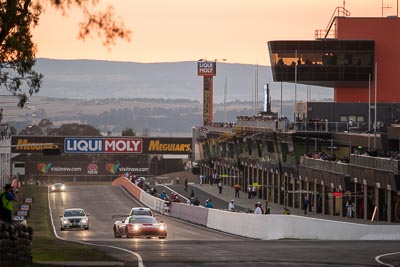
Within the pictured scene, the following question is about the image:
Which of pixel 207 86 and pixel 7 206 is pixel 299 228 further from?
pixel 207 86

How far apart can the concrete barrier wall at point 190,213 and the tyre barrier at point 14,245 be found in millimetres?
35456

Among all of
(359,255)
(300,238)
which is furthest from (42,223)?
(359,255)

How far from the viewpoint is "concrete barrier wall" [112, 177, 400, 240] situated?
4278 cm

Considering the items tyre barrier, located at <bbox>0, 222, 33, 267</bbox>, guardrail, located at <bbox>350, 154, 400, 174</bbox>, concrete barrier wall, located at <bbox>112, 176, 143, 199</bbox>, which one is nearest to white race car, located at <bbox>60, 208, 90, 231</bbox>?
guardrail, located at <bbox>350, 154, 400, 174</bbox>

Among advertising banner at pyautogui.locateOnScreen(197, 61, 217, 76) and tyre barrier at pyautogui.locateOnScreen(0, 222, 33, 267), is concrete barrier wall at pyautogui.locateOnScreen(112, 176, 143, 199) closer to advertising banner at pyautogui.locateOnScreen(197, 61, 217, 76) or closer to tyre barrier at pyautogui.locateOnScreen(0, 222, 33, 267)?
advertising banner at pyautogui.locateOnScreen(197, 61, 217, 76)

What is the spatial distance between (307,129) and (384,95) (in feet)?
94.6

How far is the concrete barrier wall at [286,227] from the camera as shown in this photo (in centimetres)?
4278

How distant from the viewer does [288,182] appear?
90.9 m

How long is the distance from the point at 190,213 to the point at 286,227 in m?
19.9

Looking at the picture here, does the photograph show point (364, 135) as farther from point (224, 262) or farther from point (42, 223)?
point (224, 262)

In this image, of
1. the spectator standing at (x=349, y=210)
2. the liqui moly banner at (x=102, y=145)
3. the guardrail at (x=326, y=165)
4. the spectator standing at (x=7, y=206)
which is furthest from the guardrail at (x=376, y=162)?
the liqui moly banner at (x=102, y=145)

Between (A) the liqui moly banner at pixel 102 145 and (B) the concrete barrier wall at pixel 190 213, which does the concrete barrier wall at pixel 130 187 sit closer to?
(B) the concrete barrier wall at pixel 190 213

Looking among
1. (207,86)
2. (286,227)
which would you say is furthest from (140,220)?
(207,86)

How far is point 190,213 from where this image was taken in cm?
6688
